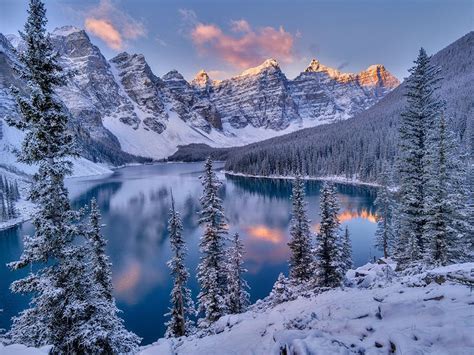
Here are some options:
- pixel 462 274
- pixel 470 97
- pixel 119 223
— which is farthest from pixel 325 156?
pixel 462 274

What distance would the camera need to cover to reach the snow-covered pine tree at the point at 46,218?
966 centimetres

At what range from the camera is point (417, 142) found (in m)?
18.9

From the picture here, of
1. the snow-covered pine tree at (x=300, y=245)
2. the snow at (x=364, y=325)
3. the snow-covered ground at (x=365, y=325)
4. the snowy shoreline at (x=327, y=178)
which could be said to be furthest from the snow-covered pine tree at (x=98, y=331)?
the snowy shoreline at (x=327, y=178)

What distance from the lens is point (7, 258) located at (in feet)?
148

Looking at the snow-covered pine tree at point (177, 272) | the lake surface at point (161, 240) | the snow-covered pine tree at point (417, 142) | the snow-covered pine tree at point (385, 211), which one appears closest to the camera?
the snow-covered pine tree at point (417, 142)

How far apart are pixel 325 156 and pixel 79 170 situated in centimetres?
13499

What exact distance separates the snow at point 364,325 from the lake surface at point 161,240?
1824 cm

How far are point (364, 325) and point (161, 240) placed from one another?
4672 cm

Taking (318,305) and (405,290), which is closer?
(405,290)

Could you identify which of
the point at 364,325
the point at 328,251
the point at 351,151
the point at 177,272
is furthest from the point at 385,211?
the point at 351,151

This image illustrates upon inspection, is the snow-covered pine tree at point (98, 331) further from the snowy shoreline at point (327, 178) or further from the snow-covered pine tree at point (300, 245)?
the snowy shoreline at point (327, 178)

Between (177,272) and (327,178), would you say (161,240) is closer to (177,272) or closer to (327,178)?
(177,272)

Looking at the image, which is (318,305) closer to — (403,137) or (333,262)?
(333,262)

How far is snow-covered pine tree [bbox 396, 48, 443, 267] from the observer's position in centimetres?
1842
